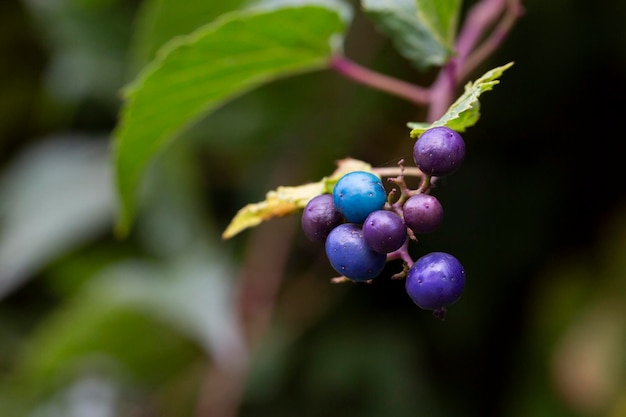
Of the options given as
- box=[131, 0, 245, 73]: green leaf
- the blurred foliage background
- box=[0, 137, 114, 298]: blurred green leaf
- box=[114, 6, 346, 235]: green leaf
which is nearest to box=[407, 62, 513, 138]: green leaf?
box=[114, 6, 346, 235]: green leaf

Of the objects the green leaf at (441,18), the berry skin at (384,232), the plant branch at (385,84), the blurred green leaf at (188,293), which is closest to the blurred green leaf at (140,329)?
the blurred green leaf at (188,293)

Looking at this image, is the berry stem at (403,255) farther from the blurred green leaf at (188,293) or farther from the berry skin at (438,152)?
the blurred green leaf at (188,293)

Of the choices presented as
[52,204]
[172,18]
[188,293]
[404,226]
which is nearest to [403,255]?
[404,226]

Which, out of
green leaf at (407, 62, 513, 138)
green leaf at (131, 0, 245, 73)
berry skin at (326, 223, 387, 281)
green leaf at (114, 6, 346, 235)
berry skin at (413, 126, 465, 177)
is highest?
green leaf at (131, 0, 245, 73)

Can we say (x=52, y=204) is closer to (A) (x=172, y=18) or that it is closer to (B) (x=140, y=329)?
(B) (x=140, y=329)

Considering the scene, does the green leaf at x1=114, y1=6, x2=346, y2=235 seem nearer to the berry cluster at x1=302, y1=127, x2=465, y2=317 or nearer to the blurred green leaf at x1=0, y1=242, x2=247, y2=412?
the berry cluster at x1=302, y1=127, x2=465, y2=317

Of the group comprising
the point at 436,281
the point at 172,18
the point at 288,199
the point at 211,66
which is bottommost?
the point at 436,281
